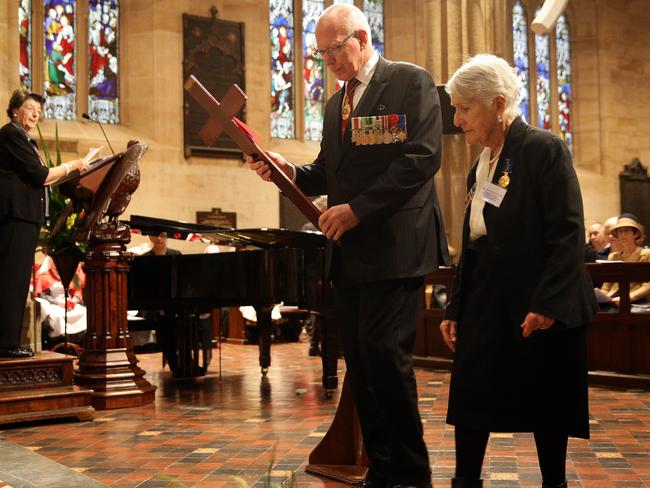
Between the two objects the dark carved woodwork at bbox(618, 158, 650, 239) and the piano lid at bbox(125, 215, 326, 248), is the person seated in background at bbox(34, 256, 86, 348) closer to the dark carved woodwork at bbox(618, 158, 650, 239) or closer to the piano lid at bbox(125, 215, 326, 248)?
the piano lid at bbox(125, 215, 326, 248)

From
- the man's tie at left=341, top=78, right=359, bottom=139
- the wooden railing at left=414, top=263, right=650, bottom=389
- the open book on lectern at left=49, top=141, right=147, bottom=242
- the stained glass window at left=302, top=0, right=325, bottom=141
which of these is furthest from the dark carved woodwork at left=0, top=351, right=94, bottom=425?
the stained glass window at left=302, top=0, right=325, bottom=141

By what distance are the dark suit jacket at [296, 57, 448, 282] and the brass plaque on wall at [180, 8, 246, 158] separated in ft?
34.9

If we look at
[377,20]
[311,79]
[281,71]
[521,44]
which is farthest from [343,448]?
[521,44]

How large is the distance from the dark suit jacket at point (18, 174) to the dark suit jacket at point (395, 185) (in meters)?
3.00

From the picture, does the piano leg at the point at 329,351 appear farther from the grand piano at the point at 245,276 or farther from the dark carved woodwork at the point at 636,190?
the dark carved woodwork at the point at 636,190

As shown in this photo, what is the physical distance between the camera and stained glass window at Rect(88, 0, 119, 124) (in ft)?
44.2

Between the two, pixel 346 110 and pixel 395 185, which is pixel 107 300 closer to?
pixel 346 110

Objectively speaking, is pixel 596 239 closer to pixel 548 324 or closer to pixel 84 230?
pixel 84 230

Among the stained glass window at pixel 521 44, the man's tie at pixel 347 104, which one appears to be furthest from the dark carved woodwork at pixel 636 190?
the man's tie at pixel 347 104

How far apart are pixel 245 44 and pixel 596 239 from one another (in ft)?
20.7

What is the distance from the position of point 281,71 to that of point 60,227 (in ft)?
29.5

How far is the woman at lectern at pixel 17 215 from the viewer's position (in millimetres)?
5480

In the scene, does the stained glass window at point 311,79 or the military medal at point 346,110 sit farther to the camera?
the stained glass window at point 311,79

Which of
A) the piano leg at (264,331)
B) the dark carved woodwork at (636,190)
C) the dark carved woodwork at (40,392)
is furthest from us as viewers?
the dark carved woodwork at (636,190)
